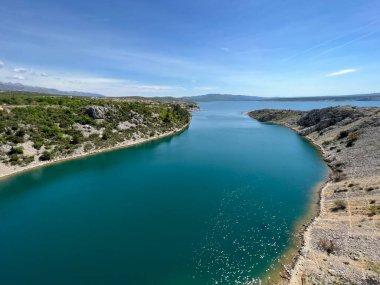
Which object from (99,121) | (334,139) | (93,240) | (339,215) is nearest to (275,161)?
(334,139)

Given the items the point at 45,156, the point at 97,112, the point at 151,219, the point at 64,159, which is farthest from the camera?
the point at 97,112

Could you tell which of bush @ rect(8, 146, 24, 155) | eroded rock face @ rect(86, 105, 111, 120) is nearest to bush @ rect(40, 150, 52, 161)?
bush @ rect(8, 146, 24, 155)

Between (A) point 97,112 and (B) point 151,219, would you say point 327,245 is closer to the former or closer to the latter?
(B) point 151,219

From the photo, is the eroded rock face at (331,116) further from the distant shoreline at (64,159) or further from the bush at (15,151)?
the bush at (15,151)

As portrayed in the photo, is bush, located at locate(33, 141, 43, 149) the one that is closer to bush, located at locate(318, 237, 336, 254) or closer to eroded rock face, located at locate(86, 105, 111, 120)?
eroded rock face, located at locate(86, 105, 111, 120)

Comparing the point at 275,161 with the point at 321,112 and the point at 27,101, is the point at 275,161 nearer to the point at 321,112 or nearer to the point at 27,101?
the point at 321,112

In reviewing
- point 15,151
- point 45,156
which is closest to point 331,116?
point 45,156


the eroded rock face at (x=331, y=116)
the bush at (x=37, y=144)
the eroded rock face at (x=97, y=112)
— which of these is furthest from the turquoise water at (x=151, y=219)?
the eroded rock face at (x=331, y=116)
